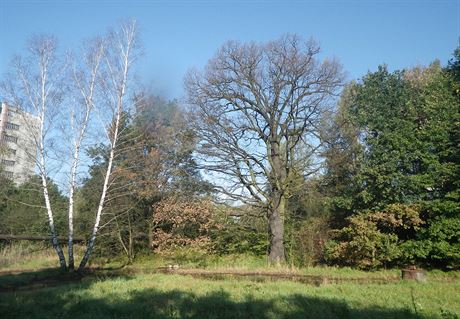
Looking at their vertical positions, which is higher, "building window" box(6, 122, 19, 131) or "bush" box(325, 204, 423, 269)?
"building window" box(6, 122, 19, 131)

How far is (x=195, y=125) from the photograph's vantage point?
23.0 m

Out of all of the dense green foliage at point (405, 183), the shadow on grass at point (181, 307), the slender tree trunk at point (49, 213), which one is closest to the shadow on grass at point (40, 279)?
the slender tree trunk at point (49, 213)

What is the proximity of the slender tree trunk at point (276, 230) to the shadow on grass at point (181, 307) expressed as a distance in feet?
36.7

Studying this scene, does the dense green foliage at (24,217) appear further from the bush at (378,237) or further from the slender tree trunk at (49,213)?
the bush at (378,237)

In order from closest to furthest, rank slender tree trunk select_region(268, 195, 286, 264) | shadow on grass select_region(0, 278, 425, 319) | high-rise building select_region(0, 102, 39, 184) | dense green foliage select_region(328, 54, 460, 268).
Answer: shadow on grass select_region(0, 278, 425, 319), dense green foliage select_region(328, 54, 460, 268), high-rise building select_region(0, 102, 39, 184), slender tree trunk select_region(268, 195, 286, 264)

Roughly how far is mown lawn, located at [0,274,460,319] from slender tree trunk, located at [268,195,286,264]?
9.28 m

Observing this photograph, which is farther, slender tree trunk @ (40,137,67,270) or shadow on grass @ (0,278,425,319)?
slender tree trunk @ (40,137,67,270)

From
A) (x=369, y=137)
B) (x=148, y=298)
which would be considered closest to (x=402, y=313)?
(x=148, y=298)

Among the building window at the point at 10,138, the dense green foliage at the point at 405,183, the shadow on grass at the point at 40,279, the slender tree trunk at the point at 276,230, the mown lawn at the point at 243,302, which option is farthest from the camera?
the slender tree trunk at the point at 276,230

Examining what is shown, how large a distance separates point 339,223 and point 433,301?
1267cm

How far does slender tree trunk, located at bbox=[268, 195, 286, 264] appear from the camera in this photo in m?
20.7

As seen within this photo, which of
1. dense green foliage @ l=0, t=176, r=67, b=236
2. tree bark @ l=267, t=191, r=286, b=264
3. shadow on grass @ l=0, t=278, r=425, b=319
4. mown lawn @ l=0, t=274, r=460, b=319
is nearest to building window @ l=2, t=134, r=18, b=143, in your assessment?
dense green foliage @ l=0, t=176, r=67, b=236

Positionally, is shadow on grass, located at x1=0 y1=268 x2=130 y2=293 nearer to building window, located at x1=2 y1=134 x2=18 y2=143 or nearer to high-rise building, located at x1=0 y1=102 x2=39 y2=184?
high-rise building, located at x1=0 y1=102 x2=39 y2=184

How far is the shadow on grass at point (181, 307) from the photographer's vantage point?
7.44 m
